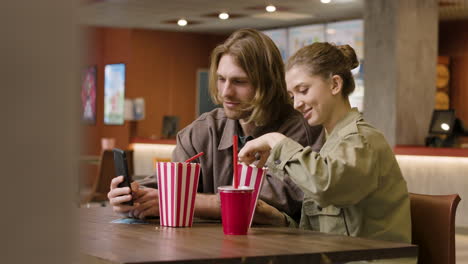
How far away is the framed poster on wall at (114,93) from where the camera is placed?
12828 mm

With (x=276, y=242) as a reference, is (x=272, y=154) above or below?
above

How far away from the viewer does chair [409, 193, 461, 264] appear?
1755mm

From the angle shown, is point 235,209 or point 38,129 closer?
point 38,129

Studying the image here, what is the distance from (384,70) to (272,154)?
23.8 ft

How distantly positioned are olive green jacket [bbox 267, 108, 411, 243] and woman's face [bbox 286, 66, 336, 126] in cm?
6

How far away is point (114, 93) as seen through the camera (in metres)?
13.0

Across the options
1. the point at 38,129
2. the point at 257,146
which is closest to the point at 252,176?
the point at 257,146

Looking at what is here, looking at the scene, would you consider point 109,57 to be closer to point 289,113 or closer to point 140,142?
point 140,142

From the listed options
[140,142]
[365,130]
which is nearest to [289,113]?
[365,130]

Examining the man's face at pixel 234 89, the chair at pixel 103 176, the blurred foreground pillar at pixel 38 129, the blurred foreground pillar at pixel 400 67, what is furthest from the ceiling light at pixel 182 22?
the blurred foreground pillar at pixel 38 129

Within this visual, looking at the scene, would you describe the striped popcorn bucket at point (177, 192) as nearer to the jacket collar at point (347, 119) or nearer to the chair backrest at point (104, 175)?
the jacket collar at point (347, 119)

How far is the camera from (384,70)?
28.1ft

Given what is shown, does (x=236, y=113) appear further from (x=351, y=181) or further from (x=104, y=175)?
(x=104, y=175)

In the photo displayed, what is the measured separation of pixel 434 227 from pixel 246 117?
26.2 inches
